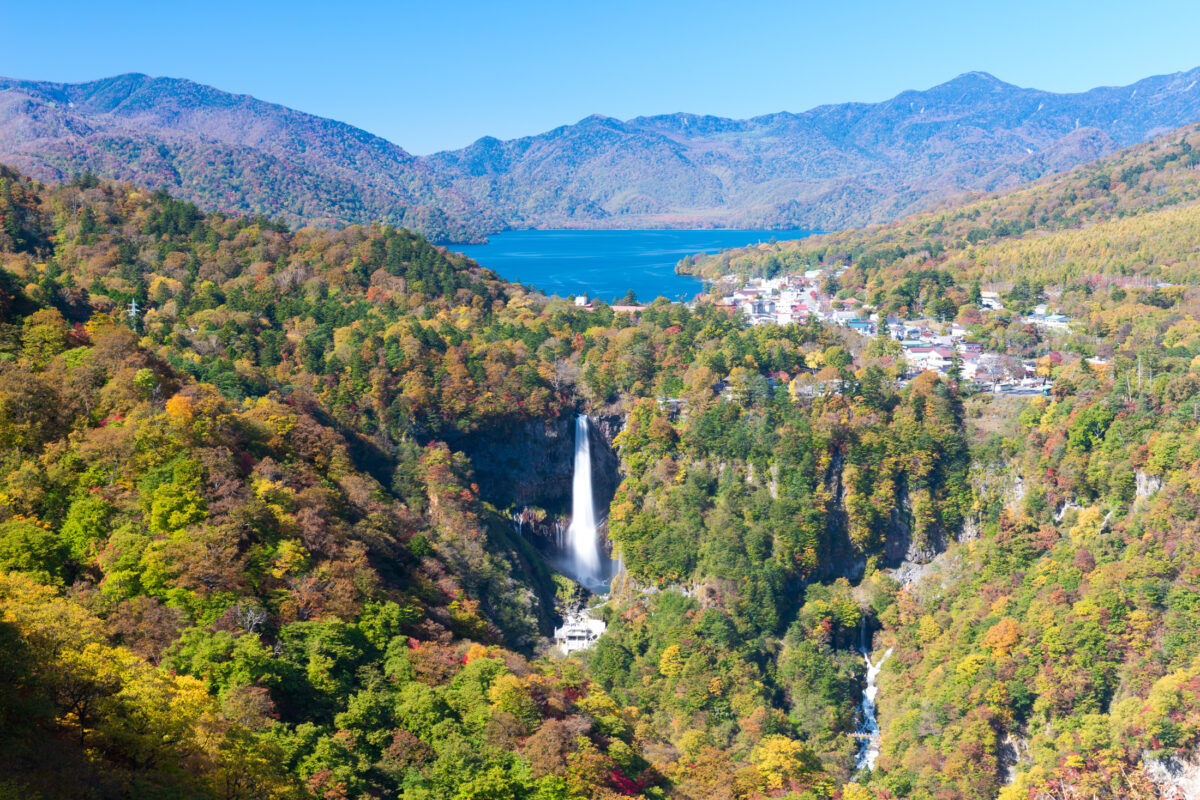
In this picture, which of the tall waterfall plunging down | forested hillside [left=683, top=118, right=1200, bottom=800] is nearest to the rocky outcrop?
forested hillside [left=683, top=118, right=1200, bottom=800]

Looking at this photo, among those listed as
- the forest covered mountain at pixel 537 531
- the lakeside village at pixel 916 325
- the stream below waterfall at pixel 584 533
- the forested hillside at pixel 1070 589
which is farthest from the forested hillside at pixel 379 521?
the lakeside village at pixel 916 325

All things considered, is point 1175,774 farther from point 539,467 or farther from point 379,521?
point 539,467

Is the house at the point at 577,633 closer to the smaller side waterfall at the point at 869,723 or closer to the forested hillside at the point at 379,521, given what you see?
the forested hillside at the point at 379,521

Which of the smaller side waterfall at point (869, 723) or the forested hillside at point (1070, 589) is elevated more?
the forested hillside at point (1070, 589)

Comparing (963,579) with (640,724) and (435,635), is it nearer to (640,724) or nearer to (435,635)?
(640,724)

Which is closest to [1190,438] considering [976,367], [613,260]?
[976,367]

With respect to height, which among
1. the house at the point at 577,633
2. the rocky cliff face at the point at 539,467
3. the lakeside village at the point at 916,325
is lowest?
the house at the point at 577,633

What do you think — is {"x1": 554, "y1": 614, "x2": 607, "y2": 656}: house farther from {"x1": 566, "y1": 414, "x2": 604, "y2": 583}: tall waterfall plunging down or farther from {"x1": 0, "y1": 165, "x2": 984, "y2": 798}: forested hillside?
{"x1": 566, "y1": 414, "x2": 604, "y2": 583}: tall waterfall plunging down
